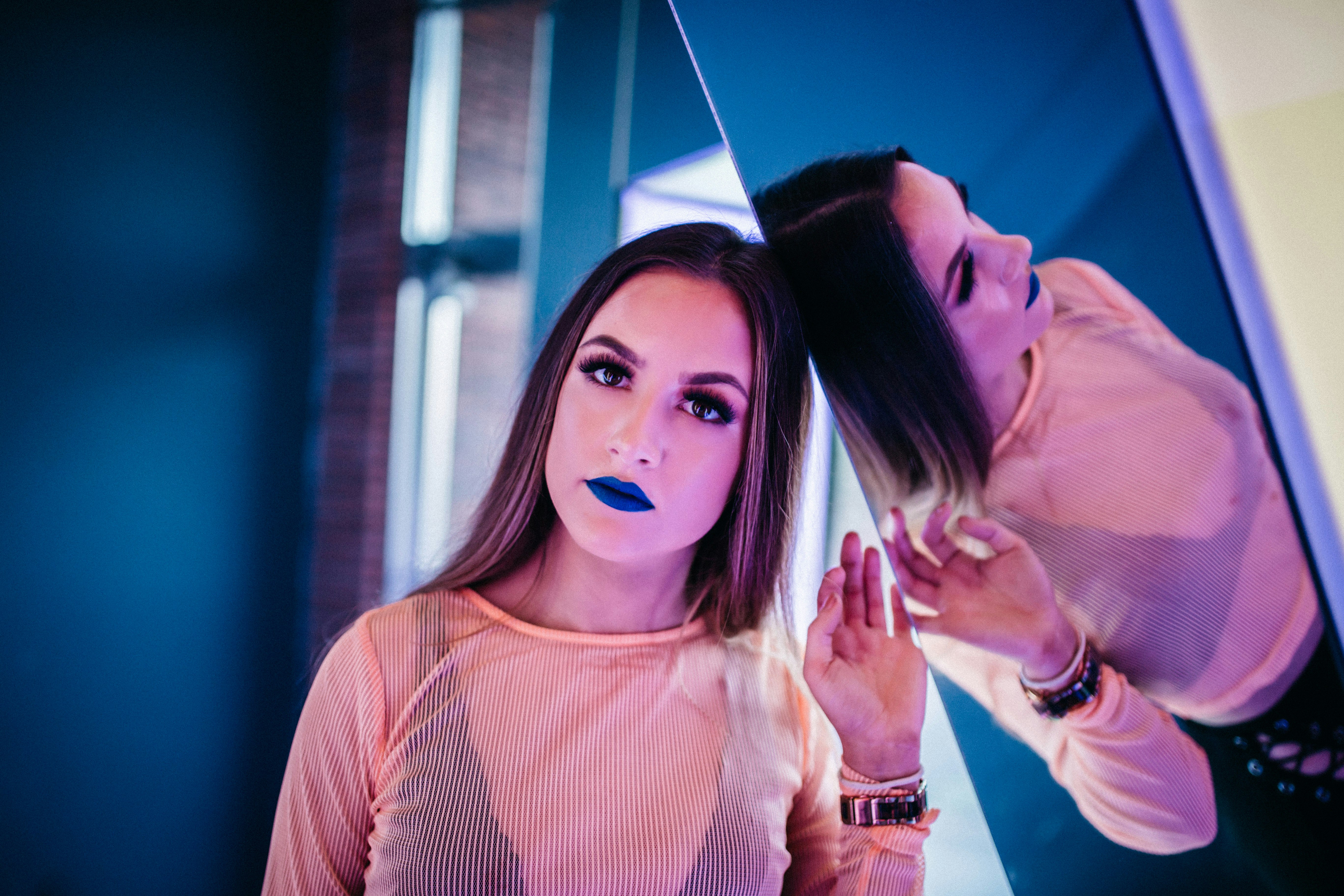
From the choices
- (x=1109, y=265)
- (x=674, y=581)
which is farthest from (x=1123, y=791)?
(x=674, y=581)

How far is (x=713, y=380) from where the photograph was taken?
103 centimetres

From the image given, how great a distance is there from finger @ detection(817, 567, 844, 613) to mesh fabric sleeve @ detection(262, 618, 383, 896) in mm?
616

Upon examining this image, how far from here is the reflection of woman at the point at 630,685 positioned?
0.98 metres

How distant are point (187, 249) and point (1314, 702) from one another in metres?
3.28

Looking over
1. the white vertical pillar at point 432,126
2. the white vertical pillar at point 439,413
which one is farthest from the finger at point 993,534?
the white vertical pillar at point 432,126

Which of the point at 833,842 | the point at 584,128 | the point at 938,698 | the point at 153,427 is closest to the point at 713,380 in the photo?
the point at 938,698

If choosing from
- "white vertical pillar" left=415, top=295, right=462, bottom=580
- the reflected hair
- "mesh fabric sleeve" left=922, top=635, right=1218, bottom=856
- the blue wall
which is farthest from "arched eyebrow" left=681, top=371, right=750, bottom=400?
"white vertical pillar" left=415, top=295, right=462, bottom=580

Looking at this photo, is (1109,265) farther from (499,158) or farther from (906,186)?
(499,158)

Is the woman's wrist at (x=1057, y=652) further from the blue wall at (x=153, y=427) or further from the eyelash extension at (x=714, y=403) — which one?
the blue wall at (x=153, y=427)

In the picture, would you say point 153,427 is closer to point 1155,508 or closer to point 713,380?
point 713,380

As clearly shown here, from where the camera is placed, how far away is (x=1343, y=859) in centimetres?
58

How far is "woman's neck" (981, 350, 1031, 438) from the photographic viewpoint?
80cm

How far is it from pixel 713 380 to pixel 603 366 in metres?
0.15

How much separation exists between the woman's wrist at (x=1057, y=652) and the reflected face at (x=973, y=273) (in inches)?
10.9
